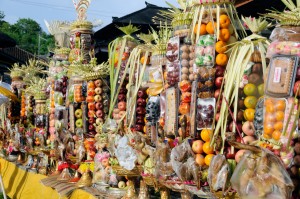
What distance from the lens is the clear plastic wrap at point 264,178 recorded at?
2.48 metres

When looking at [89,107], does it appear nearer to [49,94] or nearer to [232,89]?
[49,94]

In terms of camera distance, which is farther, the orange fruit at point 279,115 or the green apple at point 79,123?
the green apple at point 79,123

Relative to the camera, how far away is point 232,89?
3135 millimetres

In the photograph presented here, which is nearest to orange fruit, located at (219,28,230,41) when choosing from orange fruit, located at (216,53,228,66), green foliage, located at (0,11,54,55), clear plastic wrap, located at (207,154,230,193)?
orange fruit, located at (216,53,228,66)

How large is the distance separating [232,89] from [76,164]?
2.95m

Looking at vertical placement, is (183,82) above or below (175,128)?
above

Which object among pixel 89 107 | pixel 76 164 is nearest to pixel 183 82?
pixel 89 107

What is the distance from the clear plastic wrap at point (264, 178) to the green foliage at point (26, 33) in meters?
38.5

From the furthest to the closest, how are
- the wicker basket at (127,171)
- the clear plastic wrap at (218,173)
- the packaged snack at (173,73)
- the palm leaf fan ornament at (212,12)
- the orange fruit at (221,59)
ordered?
1. the wicker basket at (127,171)
2. the packaged snack at (173,73)
3. the palm leaf fan ornament at (212,12)
4. the orange fruit at (221,59)
5. the clear plastic wrap at (218,173)

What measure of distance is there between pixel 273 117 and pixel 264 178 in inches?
14.3

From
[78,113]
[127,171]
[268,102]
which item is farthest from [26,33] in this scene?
[268,102]

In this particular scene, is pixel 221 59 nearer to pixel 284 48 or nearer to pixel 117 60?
pixel 284 48

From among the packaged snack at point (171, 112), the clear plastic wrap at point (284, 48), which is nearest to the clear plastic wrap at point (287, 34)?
the clear plastic wrap at point (284, 48)

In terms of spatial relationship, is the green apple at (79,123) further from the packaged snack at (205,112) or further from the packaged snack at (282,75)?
the packaged snack at (282,75)
